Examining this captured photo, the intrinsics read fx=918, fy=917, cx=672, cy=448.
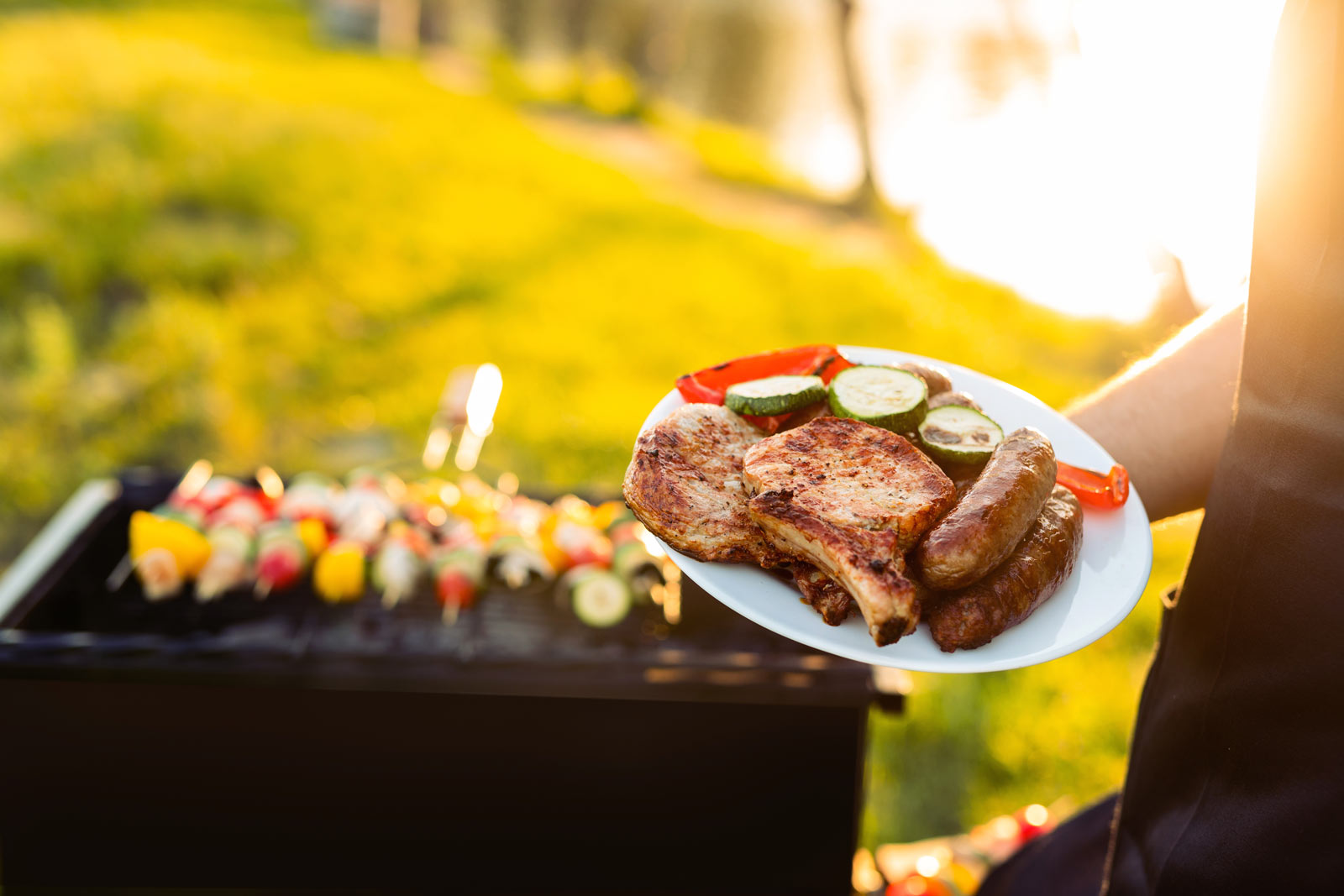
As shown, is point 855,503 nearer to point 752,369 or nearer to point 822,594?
point 822,594

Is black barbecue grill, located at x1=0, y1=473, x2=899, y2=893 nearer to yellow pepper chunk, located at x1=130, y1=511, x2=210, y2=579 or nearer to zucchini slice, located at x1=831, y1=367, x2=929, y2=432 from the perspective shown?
yellow pepper chunk, located at x1=130, y1=511, x2=210, y2=579

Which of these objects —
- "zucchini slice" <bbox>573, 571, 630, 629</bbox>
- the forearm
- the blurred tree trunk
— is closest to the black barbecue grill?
"zucchini slice" <bbox>573, 571, 630, 629</bbox>

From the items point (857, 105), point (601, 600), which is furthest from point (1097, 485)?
point (857, 105)

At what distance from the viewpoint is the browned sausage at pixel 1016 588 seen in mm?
1261

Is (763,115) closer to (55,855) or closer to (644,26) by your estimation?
(644,26)

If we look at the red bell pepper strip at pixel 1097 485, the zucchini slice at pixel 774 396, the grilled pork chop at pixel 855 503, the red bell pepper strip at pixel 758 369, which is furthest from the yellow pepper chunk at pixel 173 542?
the red bell pepper strip at pixel 1097 485

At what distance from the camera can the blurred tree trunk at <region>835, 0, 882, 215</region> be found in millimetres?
9883

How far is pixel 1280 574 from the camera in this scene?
1.34 meters

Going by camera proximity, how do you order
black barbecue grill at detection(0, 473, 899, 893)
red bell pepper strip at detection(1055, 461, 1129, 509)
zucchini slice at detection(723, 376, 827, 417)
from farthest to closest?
black barbecue grill at detection(0, 473, 899, 893) < zucchini slice at detection(723, 376, 827, 417) < red bell pepper strip at detection(1055, 461, 1129, 509)

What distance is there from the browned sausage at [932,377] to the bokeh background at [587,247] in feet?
1.94

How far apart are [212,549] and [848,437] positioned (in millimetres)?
2415

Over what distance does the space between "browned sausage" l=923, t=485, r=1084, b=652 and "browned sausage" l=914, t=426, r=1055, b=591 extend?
0.02 meters

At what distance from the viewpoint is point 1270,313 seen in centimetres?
132

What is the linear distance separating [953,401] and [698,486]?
55 cm
